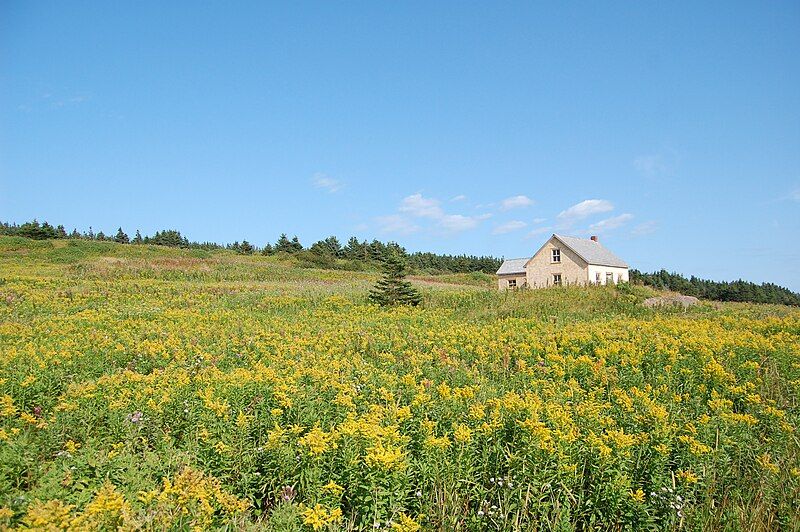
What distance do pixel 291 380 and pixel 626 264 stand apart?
133 ft

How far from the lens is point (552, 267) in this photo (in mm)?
36938

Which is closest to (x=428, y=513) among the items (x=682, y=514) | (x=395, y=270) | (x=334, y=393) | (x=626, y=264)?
(x=682, y=514)

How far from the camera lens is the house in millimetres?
35188

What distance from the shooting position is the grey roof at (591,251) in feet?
117

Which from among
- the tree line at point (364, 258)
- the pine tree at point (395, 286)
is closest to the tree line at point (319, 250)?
the tree line at point (364, 258)

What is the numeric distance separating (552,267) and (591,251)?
3.70 meters

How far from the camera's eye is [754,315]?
17922mm

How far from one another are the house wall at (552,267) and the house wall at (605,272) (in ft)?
2.44

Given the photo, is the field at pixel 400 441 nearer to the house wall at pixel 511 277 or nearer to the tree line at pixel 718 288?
the house wall at pixel 511 277

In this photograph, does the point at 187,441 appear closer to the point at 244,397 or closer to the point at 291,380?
the point at 244,397

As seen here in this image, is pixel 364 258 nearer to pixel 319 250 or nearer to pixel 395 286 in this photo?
pixel 319 250

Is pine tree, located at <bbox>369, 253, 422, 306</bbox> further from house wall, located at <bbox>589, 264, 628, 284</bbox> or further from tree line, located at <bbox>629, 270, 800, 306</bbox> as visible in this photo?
tree line, located at <bbox>629, 270, 800, 306</bbox>

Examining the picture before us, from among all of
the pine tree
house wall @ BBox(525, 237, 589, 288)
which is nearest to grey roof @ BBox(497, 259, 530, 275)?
house wall @ BBox(525, 237, 589, 288)

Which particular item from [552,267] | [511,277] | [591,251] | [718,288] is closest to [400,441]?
[552,267]
